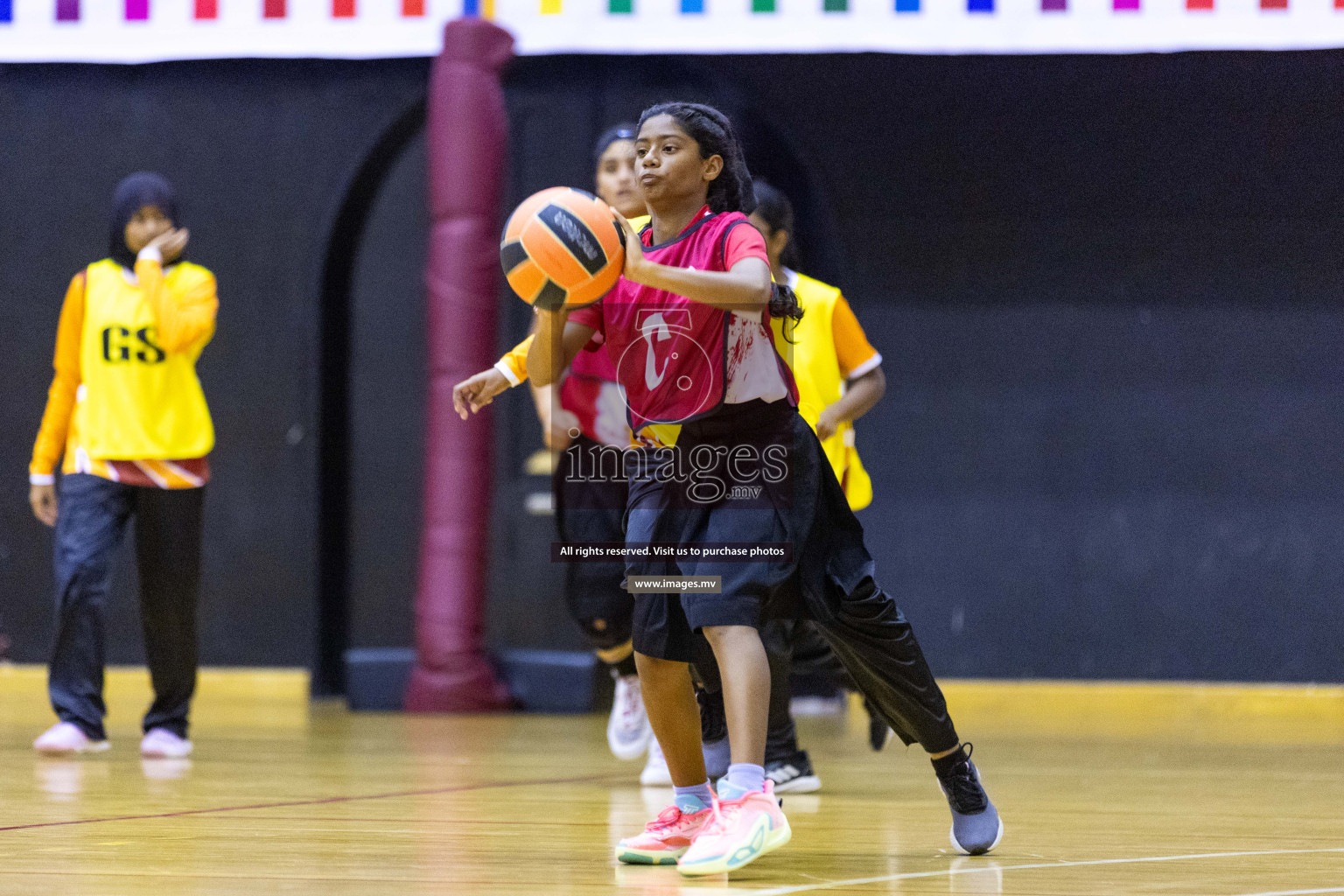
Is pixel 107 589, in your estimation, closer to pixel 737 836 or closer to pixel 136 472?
pixel 136 472

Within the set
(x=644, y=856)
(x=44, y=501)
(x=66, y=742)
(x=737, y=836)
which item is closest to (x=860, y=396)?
(x=644, y=856)

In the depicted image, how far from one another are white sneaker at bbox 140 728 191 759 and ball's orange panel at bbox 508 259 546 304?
263 centimetres

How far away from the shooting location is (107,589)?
4707 mm

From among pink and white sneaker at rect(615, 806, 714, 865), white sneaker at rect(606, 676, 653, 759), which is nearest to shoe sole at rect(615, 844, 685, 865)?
pink and white sneaker at rect(615, 806, 714, 865)

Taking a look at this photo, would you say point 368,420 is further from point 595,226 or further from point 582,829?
point 595,226

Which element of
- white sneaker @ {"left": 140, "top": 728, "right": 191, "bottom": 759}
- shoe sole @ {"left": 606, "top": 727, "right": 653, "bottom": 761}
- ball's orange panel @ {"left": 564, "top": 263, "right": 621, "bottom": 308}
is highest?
ball's orange panel @ {"left": 564, "top": 263, "right": 621, "bottom": 308}

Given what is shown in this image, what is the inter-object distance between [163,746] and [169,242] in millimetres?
1527

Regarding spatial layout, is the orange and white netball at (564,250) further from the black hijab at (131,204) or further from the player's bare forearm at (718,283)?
the black hijab at (131,204)

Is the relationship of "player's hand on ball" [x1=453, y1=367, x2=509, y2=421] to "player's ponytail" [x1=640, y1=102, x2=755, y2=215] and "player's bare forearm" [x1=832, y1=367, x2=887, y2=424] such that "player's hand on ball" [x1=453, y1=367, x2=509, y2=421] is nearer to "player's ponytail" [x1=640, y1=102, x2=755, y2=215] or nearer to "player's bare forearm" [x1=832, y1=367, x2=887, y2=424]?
"player's ponytail" [x1=640, y1=102, x2=755, y2=215]

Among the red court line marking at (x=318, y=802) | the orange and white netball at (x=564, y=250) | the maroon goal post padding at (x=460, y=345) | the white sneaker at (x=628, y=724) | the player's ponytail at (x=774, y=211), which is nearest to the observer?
the orange and white netball at (x=564, y=250)

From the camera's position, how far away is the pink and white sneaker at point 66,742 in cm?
459

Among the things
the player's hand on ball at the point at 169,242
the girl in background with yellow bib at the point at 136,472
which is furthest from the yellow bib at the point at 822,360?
the player's hand on ball at the point at 169,242

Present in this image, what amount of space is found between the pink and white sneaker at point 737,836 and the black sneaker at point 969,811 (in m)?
0.45

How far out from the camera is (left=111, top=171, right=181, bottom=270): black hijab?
16.1 ft
